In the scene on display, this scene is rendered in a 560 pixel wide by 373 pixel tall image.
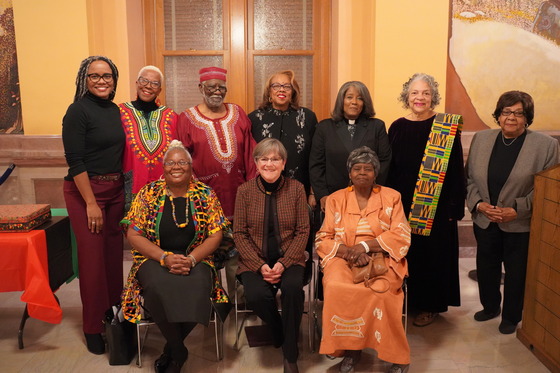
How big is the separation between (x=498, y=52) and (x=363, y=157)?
2.76m

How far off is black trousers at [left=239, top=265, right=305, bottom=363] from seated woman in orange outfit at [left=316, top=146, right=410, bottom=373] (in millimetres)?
170

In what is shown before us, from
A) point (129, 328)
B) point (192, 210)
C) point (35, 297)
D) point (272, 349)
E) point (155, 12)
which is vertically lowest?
point (272, 349)

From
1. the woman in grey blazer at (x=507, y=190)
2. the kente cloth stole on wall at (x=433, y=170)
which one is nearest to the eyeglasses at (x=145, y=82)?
the kente cloth stole on wall at (x=433, y=170)

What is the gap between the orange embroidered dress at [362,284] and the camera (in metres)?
2.73

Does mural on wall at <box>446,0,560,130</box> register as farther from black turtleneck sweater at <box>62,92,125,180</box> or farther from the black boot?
the black boot

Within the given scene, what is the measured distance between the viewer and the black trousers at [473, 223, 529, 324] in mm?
3289

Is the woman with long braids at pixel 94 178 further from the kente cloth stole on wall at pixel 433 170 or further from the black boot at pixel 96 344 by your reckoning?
the kente cloth stole on wall at pixel 433 170

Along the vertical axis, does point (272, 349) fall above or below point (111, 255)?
below

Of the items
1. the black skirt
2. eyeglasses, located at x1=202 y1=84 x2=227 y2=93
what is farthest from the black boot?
eyeglasses, located at x1=202 y1=84 x2=227 y2=93

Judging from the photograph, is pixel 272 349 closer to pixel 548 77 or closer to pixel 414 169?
pixel 414 169

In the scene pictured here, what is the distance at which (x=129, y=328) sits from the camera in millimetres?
3033

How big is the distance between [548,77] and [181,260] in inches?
167

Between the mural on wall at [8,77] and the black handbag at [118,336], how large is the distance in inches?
110

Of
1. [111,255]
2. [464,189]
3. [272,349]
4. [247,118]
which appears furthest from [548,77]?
[111,255]
